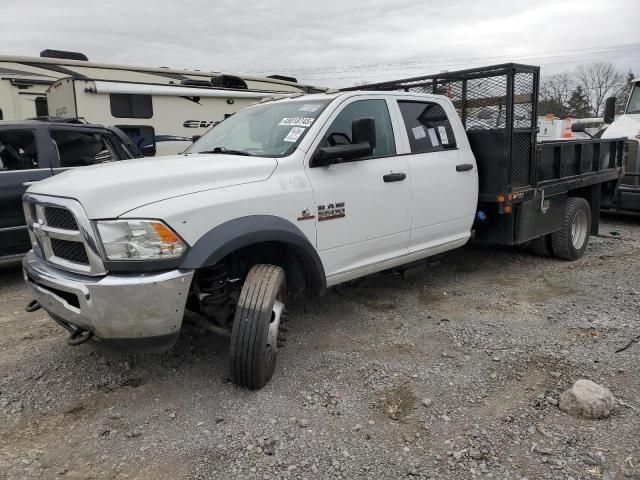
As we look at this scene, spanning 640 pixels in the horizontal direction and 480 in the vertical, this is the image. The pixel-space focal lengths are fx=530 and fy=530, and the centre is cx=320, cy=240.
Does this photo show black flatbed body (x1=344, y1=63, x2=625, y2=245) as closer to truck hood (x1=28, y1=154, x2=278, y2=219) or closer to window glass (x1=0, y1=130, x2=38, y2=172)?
truck hood (x1=28, y1=154, x2=278, y2=219)

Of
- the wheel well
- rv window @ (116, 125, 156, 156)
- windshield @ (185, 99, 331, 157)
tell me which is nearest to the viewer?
the wheel well

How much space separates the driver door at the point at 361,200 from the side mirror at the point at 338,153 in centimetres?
5

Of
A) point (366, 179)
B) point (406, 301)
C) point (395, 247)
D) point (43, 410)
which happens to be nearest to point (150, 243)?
point (43, 410)

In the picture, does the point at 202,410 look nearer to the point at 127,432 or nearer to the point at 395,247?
the point at 127,432

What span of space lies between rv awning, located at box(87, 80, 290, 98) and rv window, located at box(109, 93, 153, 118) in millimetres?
121

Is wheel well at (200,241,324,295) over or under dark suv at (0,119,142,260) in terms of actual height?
under

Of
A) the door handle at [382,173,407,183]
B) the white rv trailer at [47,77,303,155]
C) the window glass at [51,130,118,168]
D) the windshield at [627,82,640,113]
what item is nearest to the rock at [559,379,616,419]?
the door handle at [382,173,407,183]

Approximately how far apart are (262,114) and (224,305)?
5.81ft

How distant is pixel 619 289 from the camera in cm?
525

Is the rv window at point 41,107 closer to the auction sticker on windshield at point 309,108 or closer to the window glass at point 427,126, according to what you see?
the auction sticker on windshield at point 309,108

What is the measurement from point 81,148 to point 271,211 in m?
3.94

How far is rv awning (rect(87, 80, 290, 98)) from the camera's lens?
8.78 m

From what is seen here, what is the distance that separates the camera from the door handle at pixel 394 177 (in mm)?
4172

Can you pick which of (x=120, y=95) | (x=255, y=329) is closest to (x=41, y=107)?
(x=120, y=95)
